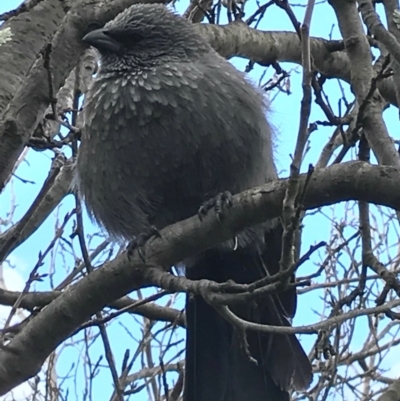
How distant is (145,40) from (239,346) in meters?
1.57

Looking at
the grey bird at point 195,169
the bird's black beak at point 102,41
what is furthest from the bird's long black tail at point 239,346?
the bird's black beak at point 102,41

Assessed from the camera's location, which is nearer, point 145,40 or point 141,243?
point 141,243

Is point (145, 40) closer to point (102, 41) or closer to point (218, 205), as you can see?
point (102, 41)

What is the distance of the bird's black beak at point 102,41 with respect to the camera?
369cm

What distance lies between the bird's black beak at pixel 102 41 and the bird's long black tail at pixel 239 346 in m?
1.09

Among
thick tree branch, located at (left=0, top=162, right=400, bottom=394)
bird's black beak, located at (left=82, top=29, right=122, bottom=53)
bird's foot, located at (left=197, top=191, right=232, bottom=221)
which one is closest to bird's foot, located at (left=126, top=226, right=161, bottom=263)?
thick tree branch, located at (left=0, top=162, right=400, bottom=394)

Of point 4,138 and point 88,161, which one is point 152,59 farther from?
point 4,138

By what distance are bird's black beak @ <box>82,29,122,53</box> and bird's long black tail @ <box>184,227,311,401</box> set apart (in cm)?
109

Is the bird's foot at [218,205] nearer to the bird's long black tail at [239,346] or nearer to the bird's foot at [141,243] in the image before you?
the bird's foot at [141,243]

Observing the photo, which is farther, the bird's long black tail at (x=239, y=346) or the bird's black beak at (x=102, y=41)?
the bird's black beak at (x=102, y=41)

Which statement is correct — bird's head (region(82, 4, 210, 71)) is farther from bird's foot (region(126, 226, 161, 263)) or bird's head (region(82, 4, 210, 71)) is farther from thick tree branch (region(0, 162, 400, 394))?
thick tree branch (region(0, 162, 400, 394))

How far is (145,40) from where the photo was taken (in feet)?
13.5

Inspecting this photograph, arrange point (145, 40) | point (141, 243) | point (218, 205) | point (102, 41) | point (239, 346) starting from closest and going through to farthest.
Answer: point (218, 205), point (141, 243), point (239, 346), point (102, 41), point (145, 40)

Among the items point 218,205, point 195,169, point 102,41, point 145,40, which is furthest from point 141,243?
point 145,40
